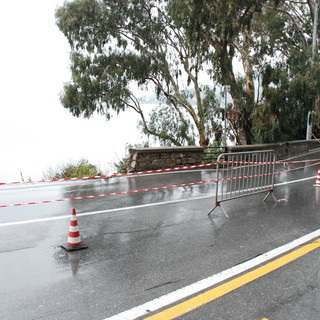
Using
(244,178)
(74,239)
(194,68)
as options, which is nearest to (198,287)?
(74,239)

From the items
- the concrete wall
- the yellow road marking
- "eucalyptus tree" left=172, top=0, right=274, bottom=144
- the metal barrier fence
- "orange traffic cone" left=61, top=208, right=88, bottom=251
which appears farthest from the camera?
"eucalyptus tree" left=172, top=0, right=274, bottom=144

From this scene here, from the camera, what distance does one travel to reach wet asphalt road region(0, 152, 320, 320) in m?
3.34

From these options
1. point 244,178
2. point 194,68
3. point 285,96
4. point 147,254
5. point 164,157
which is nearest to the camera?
point 147,254

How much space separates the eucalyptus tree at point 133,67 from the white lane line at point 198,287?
14959 mm

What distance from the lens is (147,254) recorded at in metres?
4.64

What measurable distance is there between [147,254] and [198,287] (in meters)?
1.14

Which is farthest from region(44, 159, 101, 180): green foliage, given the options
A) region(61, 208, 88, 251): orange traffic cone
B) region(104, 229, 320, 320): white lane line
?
region(104, 229, 320, 320): white lane line

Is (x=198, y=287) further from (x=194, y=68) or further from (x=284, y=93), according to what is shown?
(x=194, y=68)

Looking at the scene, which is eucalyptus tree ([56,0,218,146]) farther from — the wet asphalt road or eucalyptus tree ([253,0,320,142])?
the wet asphalt road

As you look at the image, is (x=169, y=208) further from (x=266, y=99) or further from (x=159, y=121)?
(x=159, y=121)

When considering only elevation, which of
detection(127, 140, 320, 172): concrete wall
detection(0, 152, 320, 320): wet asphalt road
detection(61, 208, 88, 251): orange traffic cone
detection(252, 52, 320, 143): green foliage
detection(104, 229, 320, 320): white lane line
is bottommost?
detection(104, 229, 320, 320): white lane line

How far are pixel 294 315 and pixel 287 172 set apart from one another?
9.78 meters

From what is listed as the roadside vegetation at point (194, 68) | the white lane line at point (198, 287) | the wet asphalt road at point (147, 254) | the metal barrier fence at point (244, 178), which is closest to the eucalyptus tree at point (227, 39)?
the roadside vegetation at point (194, 68)

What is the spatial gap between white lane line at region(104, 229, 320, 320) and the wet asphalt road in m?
0.09
